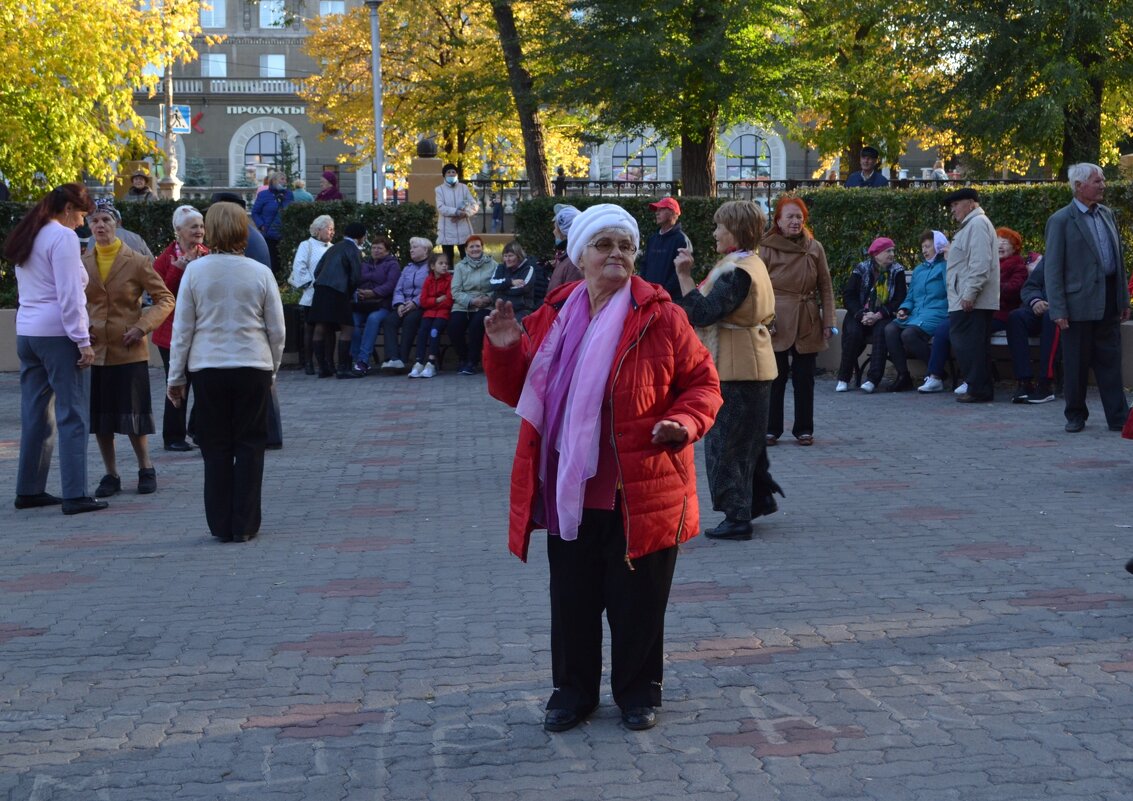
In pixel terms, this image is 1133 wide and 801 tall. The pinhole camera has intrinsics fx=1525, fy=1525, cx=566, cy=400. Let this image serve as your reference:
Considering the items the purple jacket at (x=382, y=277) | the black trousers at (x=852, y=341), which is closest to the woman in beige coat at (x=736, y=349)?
the black trousers at (x=852, y=341)

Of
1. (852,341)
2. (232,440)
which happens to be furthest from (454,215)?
(232,440)

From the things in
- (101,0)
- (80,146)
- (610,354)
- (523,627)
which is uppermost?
(101,0)

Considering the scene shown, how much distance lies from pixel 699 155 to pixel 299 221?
1010 centimetres

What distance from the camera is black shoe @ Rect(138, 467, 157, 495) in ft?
34.2

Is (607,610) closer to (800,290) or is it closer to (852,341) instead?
(800,290)

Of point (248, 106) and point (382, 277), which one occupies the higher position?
point (248, 106)

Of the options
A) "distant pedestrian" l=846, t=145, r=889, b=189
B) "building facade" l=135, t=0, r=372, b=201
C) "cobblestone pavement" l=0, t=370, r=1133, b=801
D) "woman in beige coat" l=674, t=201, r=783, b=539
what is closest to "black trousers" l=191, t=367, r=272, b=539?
"cobblestone pavement" l=0, t=370, r=1133, b=801

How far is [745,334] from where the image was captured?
27.3 ft

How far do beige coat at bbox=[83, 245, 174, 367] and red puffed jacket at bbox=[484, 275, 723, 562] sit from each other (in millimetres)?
5641

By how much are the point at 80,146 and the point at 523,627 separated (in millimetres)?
25297

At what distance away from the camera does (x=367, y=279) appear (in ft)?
60.8

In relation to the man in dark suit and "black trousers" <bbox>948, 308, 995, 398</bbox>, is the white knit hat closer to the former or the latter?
the man in dark suit

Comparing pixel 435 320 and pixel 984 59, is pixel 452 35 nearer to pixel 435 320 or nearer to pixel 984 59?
pixel 984 59

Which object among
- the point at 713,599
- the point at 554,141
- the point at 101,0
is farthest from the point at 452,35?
the point at 713,599
